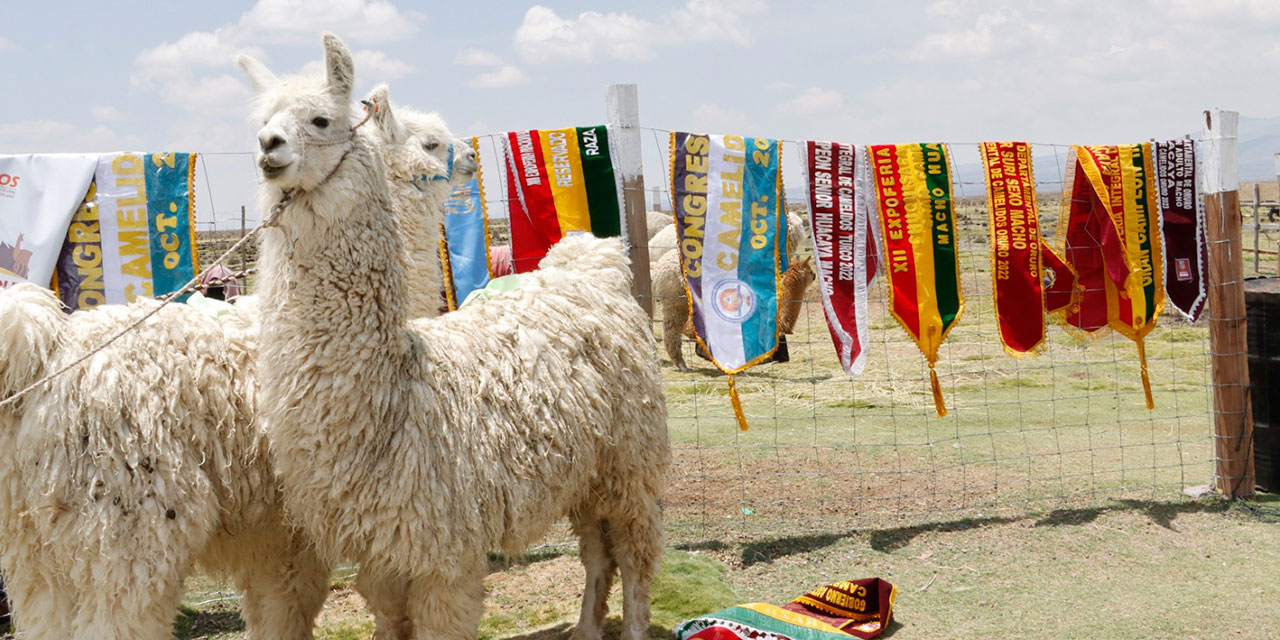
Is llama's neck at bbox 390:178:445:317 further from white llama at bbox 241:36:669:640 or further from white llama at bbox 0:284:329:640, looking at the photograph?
white llama at bbox 0:284:329:640

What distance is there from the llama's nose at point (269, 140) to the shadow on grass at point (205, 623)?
2763 millimetres

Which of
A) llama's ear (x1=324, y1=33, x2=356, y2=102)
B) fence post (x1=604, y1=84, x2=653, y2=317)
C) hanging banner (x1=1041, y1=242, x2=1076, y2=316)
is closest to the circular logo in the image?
fence post (x1=604, y1=84, x2=653, y2=317)

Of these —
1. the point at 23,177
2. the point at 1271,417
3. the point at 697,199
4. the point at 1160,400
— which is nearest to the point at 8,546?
the point at 23,177

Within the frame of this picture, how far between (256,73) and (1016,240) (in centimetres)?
426

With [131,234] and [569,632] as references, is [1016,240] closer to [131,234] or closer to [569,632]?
[569,632]

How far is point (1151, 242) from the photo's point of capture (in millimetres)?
6180

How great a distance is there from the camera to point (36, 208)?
4668mm

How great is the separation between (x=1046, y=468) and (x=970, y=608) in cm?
250

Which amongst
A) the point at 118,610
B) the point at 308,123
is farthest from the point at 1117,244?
the point at 118,610

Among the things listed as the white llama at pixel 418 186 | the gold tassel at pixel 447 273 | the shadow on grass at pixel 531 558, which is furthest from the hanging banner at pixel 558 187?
the shadow on grass at pixel 531 558

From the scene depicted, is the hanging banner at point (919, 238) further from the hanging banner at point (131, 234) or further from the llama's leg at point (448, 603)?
the hanging banner at point (131, 234)

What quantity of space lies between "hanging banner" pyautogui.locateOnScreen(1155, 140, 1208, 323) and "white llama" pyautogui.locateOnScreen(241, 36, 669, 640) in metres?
4.25

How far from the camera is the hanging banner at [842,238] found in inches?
223

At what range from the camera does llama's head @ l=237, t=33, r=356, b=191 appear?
3088mm
